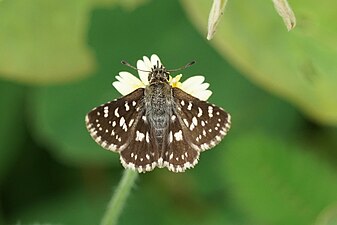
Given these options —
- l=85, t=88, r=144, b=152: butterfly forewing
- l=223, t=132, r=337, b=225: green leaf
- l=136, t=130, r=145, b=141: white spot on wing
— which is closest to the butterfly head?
l=85, t=88, r=144, b=152: butterfly forewing

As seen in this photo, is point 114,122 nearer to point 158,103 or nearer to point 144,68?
point 158,103

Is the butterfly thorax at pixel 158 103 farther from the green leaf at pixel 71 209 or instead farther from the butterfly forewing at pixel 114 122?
the green leaf at pixel 71 209

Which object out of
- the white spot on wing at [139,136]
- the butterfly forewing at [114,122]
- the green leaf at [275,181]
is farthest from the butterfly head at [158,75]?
the green leaf at [275,181]

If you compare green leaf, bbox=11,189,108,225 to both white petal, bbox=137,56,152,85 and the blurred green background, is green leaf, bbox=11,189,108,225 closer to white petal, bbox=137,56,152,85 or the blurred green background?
the blurred green background

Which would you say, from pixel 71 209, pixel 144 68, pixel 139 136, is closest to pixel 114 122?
pixel 139 136
